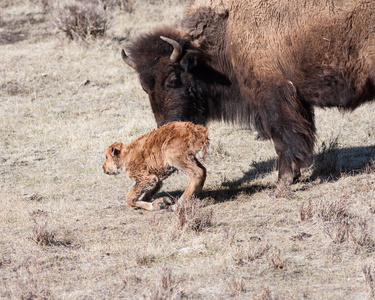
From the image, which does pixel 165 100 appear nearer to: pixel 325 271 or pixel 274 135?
pixel 274 135

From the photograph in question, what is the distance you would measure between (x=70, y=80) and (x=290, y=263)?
33.2 feet

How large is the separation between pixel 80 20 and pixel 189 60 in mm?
10439

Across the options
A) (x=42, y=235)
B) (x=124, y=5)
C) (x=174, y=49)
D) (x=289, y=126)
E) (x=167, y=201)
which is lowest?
(x=124, y=5)

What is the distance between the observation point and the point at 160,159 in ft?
20.1

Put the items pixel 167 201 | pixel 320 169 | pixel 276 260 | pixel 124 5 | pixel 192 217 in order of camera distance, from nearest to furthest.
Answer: pixel 276 260
pixel 192 217
pixel 167 201
pixel 320 169
pixel 124 5

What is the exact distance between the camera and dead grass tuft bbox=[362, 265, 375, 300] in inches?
143

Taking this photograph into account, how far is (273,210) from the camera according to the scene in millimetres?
5777

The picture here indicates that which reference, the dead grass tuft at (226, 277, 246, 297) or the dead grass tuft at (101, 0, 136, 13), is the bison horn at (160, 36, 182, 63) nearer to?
the dead grass tuft at (226, 277, 246, 297)

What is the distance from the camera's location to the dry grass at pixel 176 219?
4116 millimetres

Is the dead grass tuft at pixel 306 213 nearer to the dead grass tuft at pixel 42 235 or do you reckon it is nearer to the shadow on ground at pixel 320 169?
the shadow on ground at pixel 320 169

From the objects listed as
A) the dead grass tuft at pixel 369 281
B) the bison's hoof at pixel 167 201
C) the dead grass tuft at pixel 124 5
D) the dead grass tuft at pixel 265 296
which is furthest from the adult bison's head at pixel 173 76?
the dead grass tuft at pixel 124 5

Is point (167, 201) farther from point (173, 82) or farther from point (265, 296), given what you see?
point (265, 296)

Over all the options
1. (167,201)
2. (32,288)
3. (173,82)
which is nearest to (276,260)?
(32,288)

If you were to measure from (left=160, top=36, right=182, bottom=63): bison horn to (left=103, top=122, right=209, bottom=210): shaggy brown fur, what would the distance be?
1.03 m
